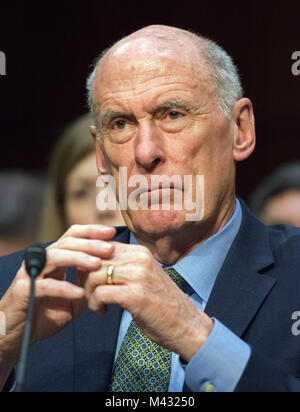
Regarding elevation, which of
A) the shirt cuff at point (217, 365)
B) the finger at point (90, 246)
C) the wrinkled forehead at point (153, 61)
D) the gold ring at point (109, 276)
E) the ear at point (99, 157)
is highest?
the wrinkled forehead at point (153, 61)

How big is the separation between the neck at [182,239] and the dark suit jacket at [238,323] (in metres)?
0.08

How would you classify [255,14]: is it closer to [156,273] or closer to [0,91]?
[0,91]

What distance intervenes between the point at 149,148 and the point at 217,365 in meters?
0.67

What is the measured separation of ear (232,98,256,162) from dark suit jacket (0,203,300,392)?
0.25m

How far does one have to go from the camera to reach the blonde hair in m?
3.49

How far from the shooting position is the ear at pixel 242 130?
7.23 ft

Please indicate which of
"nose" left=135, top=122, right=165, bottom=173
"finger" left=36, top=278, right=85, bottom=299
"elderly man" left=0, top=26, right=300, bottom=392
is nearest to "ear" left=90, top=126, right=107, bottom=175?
"elderly man" left=0, top=26, right=300, bottom=392

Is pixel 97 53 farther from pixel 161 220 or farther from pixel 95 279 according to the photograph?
pixel 95 279

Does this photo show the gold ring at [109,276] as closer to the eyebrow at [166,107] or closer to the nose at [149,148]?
the nose at [149,148]

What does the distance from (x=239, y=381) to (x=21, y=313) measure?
60 centimetres
